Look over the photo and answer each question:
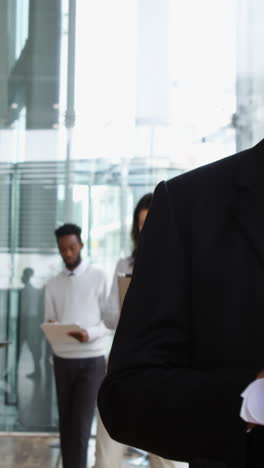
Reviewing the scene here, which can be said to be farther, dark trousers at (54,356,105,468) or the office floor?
the office floor

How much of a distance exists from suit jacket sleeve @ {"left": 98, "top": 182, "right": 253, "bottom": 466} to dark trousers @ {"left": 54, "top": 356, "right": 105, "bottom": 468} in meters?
3.78

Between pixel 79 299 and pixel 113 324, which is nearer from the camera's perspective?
pixel 113 324

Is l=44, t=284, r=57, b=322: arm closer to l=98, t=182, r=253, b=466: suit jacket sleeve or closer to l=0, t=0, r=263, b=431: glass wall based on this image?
l=0, t=0, r=263, b=431: glass wall

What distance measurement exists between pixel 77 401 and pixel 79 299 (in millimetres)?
658

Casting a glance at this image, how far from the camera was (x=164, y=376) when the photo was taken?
0.95 meters

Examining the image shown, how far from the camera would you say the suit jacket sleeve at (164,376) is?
905mm

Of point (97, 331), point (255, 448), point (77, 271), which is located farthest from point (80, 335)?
point (255, 448)

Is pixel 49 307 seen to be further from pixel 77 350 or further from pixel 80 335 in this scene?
pixel 80 335

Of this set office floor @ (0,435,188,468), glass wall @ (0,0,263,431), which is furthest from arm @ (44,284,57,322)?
glass wall @ (0,0,263,431)

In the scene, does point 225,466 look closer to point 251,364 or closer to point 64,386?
point 251,364

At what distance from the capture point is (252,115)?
20.1ft

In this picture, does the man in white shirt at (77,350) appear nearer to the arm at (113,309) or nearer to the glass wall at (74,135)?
the arm at (113,309)

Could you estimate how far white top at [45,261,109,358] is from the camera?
16.2ft

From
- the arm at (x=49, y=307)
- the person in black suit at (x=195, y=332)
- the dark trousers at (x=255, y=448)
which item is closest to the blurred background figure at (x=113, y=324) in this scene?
the arm at (x=49, y=307)
